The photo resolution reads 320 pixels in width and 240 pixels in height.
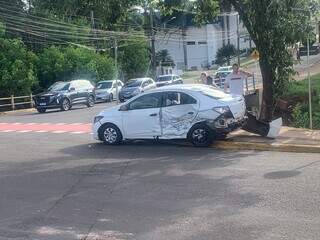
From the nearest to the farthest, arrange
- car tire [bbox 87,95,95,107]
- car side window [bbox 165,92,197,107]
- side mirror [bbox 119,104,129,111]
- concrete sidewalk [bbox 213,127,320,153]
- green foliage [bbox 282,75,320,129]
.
Answer: concrete sidewalk [bbox 213,127,320,153] → car side window [bbox 165,92,197,107] → side mirror [bbox 119,104,129,111] → green foliage [bbox 282,75,320,129] → car tire [bbox 87,95,95,107]

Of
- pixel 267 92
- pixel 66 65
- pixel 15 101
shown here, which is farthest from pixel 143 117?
pixel 66 65

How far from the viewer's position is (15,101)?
3984 centimetres

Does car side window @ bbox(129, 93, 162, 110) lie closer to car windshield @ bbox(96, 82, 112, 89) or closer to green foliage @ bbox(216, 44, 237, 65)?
car windshield @ bbox(96, 82, 112, 89)

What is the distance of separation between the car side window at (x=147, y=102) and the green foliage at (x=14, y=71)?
25561mm

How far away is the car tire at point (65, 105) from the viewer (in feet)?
114

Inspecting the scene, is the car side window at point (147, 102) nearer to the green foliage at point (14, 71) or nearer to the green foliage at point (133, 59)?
the green foliage at point (14, 71)

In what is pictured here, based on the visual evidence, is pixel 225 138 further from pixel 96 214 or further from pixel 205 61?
pixel 205 61

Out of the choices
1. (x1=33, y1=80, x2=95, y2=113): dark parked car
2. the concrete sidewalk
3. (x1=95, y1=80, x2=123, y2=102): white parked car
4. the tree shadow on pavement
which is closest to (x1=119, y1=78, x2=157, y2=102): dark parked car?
(x1=95, y1=80, x2=123, y2=102): white parked car

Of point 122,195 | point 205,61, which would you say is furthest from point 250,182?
point 205,61

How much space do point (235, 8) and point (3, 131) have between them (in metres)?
9.21

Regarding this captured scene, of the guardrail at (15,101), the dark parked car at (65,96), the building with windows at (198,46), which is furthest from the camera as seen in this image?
the building with windows at (198,46)

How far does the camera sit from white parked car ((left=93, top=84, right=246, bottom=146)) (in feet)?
46.7

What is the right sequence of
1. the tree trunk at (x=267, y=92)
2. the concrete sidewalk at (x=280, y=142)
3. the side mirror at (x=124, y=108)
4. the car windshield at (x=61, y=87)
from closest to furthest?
the concrete sidewalk at (x=280, y=142)
the side mirror at (x=124, y=108)
the tree trunk at (x=267, y=92)
the car windshield at (x=61, y=87)

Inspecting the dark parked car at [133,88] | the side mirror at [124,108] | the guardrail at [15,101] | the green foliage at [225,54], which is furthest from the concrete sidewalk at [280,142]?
the green foliage at [225,54]
